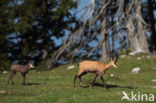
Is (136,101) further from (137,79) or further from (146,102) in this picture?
(137,79)

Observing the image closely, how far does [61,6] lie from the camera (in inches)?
1061

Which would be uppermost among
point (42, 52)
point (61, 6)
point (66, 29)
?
point (61, 6)

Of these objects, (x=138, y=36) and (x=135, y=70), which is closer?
(x=135, y=70)

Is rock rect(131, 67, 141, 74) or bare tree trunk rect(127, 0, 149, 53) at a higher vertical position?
bare tree trunk rect(127, 0, 149, 53)

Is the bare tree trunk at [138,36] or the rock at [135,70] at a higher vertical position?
the bare tree trunk at [138,36]

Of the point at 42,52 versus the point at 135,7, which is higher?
the point at 135,7

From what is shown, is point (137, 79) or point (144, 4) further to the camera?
point (144, 4)

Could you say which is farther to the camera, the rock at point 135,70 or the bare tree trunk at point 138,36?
the bare tree trunk at point 138,36

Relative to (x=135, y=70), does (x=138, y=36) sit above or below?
above

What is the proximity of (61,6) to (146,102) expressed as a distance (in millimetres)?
19077

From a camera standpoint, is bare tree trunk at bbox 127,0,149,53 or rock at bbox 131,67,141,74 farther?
bare tree trunk at bbox 127,0,149,53

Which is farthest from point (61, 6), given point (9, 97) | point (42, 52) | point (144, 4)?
point (9, 97)

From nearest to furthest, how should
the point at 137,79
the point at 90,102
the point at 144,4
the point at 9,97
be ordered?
the point at 90,102 → the point at 9,97 → the point at 137,79 → the point at 144,4

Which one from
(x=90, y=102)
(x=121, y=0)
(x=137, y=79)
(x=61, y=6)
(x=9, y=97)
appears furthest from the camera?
(x=61, y=6)
